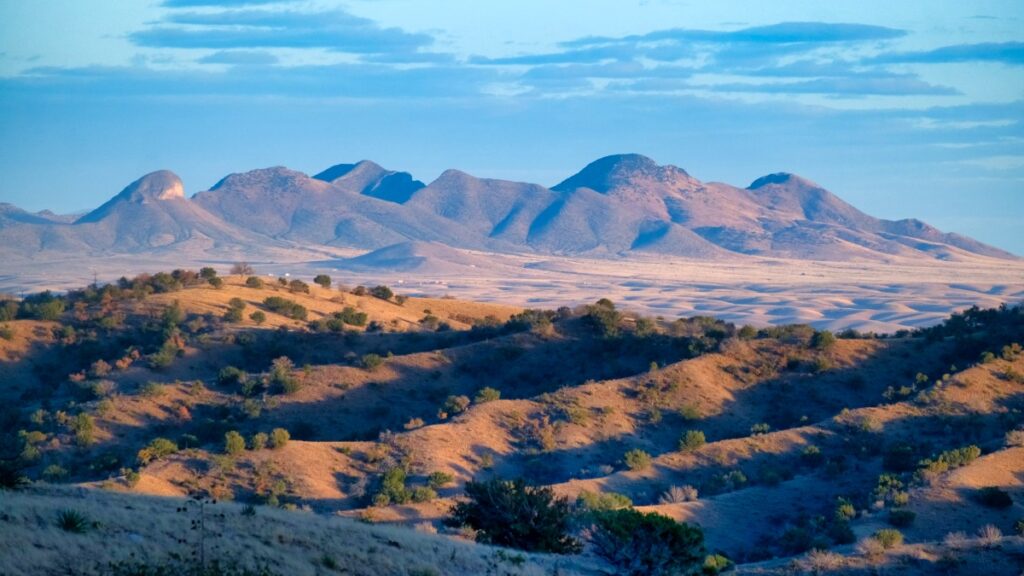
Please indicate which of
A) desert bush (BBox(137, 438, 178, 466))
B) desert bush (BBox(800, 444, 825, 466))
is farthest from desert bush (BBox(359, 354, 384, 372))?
desert bush (BBox(800, 444, 825, 466))

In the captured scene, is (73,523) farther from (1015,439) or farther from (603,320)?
(603,320)

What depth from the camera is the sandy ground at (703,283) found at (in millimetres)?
99938

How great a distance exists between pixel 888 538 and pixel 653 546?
5798mm

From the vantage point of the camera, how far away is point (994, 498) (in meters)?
23.8

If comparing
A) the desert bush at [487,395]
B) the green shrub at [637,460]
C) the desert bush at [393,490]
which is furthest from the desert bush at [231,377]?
the green shrub at [637,460]

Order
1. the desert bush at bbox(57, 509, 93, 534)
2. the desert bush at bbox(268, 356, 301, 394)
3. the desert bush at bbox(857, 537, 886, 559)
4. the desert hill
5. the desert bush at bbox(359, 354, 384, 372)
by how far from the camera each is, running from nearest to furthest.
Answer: the desert bush at bbox(57, 509, 93, 534) < the desert bush at bbox(857, 537, 886, 559) < the desert hill < the desert bush at bbox(268, 356, 301, 394) < the desert bush at bbox(359, 354, 384, 372)

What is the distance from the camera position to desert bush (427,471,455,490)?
87.2ft

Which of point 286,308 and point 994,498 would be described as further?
point 286,308

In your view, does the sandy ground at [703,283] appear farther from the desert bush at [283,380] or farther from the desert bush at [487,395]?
the desert bush at [283,380]

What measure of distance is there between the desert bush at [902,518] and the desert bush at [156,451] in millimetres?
15978

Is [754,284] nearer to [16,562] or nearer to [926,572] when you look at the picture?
[926,572]

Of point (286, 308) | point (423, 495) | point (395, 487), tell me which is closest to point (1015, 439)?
point (423, 495)

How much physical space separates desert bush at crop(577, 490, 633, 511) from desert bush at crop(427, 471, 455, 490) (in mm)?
3203

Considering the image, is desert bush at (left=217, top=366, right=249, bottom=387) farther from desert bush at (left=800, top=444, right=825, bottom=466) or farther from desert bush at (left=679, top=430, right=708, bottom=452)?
desert bush at (left=800, top=444, right=825, bottom=466)
